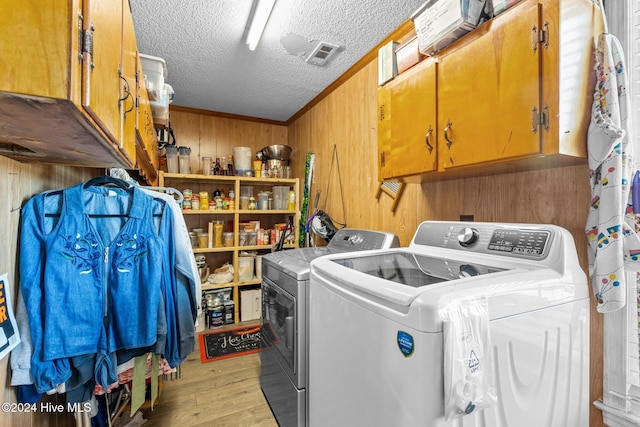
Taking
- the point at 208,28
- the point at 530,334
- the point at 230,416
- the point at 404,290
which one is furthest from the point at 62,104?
the point at 230,416

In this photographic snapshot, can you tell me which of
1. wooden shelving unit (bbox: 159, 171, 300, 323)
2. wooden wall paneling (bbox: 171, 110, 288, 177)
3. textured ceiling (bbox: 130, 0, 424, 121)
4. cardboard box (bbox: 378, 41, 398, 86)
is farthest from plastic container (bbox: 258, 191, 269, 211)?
cardboard box (bbox: 378, 41, 398, 86)

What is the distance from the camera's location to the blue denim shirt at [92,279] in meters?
1.07

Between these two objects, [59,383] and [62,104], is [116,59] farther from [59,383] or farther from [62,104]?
[59,383]

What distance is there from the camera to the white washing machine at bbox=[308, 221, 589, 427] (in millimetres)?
699

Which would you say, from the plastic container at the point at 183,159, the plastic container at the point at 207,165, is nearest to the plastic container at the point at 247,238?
the plastic container at the point at 207,165

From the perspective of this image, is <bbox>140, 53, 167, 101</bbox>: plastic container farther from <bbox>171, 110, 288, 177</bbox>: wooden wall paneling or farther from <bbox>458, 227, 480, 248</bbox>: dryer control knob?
<bbox>458, 227, 480, 248</bbox>: dryer control knob

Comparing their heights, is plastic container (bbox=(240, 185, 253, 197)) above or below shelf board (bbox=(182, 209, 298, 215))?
above

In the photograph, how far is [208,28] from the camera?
1987mm

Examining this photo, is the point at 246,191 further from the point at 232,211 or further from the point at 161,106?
the point at 161,106

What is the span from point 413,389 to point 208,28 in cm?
234

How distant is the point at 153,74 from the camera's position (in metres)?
2.01

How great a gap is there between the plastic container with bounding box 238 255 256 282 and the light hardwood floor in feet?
3.39

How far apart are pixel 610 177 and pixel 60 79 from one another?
151cm

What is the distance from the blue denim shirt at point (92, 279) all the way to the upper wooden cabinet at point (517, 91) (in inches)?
54.6
